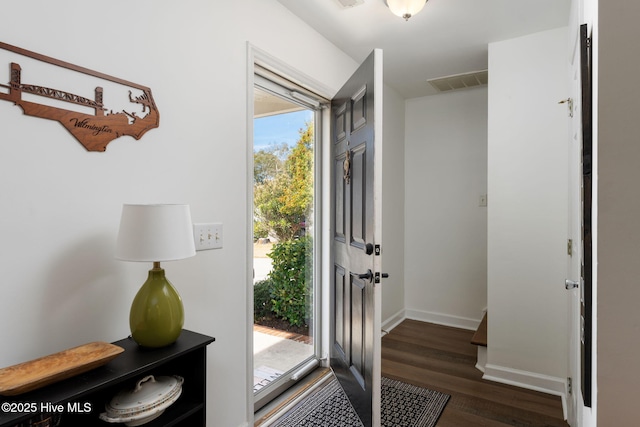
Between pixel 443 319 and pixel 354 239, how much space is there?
2150mm

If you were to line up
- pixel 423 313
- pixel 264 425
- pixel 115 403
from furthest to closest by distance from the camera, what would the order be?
pixel 423 313 < pixel 264 425 < pixel 115 403

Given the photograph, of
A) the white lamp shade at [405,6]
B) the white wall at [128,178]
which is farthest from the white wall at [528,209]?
the white wall at [128,178]

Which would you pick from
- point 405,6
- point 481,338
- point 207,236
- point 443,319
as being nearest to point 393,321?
point 443,319

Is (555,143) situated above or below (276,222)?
above

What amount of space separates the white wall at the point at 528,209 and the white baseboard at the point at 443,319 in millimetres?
1086

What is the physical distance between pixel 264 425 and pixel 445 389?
1.25 meters

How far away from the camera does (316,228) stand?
2.83 meters

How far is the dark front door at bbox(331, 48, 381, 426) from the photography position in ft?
6.39

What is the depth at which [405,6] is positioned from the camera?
206 cm

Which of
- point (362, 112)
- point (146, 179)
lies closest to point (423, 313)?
point (362, 112)

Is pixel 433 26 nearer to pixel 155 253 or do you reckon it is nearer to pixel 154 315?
pixel 155 253

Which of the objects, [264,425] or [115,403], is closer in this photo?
[115,403]

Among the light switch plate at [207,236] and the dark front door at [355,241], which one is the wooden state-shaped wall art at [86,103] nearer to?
the light switch plate at [207,236]

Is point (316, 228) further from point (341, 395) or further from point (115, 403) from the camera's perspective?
point (115, 403)
